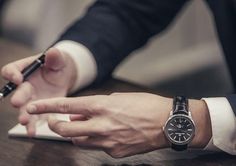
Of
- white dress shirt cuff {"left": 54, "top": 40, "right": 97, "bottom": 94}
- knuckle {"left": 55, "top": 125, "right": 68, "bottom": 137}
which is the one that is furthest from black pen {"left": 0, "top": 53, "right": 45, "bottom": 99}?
knuckle {"left": 55, "top": 125, "right": 68, "bottom": 137}

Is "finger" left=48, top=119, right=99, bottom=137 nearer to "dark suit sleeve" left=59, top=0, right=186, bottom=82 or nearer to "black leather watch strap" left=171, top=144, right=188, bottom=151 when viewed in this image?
"black leather watch strap" left=171, top=144, right=188, bottom=151

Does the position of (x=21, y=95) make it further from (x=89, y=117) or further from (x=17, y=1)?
(x=17, y=1)

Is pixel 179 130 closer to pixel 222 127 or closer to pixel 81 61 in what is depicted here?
pixel 222 127

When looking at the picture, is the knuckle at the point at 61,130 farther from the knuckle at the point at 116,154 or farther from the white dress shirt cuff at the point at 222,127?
the white dress shirt cuff at the point at 222,127

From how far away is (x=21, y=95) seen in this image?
1120mm

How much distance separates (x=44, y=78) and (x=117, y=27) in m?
0.32

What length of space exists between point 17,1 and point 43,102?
1470 millimetres

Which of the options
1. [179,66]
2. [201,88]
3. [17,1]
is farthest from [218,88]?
[17,1]

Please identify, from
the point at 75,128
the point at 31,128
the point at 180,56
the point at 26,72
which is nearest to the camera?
the point at 75,128

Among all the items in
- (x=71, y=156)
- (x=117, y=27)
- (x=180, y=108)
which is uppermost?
(x=117, y=27)

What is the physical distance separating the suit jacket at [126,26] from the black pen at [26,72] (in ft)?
0.63

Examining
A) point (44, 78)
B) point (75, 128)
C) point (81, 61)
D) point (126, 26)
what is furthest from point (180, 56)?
point (75, 128)

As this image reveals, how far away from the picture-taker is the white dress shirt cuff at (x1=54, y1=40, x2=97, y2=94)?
1.28 metres

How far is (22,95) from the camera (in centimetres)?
112
